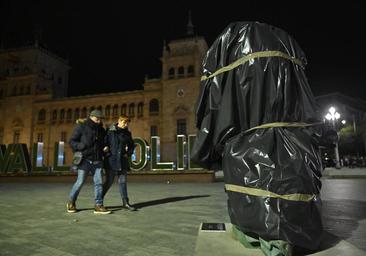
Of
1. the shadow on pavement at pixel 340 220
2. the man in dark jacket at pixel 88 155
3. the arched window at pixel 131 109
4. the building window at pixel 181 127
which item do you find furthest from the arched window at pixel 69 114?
the shadow on pavement at pixel 340 220

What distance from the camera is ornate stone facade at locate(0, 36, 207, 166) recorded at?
118 ft

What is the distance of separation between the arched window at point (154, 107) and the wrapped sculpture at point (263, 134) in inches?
1420

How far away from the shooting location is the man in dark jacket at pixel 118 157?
552 cm

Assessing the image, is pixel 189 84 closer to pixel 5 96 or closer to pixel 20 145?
pixel 20 145

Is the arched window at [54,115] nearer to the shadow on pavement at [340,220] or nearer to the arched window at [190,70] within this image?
the arched window at [190,70]

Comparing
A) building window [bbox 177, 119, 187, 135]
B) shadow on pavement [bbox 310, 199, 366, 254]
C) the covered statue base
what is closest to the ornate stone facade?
building window [bbox 177, 119, 187, 135]

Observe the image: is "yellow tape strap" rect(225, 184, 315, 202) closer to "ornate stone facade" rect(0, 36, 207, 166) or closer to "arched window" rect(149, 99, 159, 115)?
"ornate stone facade" rect(0, 36, 207, 166)

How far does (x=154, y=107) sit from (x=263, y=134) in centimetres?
3694

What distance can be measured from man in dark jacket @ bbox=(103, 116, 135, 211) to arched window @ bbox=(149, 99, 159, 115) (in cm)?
3264

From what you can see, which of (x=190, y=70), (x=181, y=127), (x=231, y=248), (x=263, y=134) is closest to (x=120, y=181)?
(x=231, y=248)

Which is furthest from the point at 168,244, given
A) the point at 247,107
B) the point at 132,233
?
the point at 247,107

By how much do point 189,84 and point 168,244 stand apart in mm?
33242

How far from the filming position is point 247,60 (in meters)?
2.23

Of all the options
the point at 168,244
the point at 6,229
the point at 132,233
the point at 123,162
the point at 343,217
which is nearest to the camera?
the point at 168,244
